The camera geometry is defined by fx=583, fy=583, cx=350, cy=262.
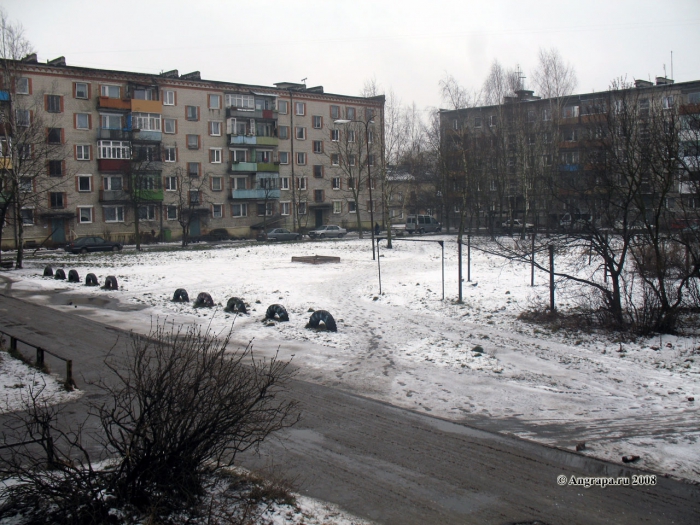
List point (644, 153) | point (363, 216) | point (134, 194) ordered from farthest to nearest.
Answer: point (363, 216)
point (134, 194)
point (644, 153)

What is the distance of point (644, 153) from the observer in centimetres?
1389

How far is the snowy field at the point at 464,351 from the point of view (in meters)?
8.55

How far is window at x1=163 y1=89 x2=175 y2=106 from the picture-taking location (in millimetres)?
57438

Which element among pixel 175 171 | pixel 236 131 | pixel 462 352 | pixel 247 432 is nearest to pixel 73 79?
pixel 175 171

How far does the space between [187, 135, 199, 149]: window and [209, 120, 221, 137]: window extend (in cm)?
177

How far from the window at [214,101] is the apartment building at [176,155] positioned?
0.10 metres

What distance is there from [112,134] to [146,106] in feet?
14.1

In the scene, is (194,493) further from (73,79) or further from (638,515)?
(73,79)

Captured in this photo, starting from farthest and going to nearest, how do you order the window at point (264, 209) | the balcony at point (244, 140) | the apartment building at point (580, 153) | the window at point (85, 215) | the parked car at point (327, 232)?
the window at point (264, 209) → the balcony at point (244, 140) → the parked car at point (327, 232) → the window at point (85, 215) → the apartment building at point (580, 153)

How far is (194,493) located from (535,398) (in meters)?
6.35

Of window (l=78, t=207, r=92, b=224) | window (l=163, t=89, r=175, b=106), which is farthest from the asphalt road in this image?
window (l=163, t=89, r=175, b=106)

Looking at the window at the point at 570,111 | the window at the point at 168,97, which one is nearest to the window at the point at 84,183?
the window at the point at 168,97

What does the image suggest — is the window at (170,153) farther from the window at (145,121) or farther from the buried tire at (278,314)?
the buried tire at (278,314)

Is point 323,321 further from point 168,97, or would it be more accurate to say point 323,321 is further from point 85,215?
point 168,97
